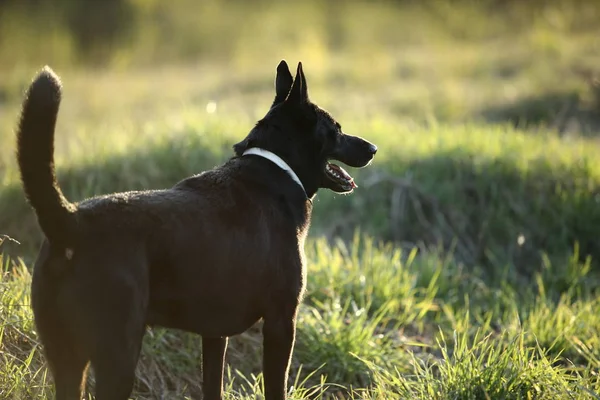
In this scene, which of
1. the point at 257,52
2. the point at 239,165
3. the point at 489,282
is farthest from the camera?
the point at 257,52

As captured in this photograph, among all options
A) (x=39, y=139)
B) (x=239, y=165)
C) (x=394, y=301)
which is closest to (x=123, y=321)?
(x=39, y=139)

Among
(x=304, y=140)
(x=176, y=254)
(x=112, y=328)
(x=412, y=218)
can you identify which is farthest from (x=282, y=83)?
(x=412, y=218)

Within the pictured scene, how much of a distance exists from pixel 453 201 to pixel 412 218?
0.40m

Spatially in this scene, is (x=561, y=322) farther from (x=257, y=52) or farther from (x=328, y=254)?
(x=257, y=52)

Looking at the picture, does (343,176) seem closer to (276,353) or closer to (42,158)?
(276,353)

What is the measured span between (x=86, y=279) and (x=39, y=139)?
0.49 metres

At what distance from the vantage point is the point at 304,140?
11.6 ft

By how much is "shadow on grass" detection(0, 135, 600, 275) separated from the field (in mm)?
18

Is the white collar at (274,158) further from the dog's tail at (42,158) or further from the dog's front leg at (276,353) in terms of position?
the dog's tail at (42,158)

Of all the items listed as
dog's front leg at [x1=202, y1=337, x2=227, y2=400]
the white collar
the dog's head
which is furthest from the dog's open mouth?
dog's front leg at [x1=202, y1=337, x2=227, y2=400]

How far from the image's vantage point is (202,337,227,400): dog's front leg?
329 centimetres

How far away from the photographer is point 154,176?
6.73 meters

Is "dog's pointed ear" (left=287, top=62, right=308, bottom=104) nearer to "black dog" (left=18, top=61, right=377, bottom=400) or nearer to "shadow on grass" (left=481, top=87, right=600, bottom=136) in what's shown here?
"black dog" (left=18, top=61, right=377, bottom=400)

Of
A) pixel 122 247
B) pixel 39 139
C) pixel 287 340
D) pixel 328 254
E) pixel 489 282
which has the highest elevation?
pixel 39 139
